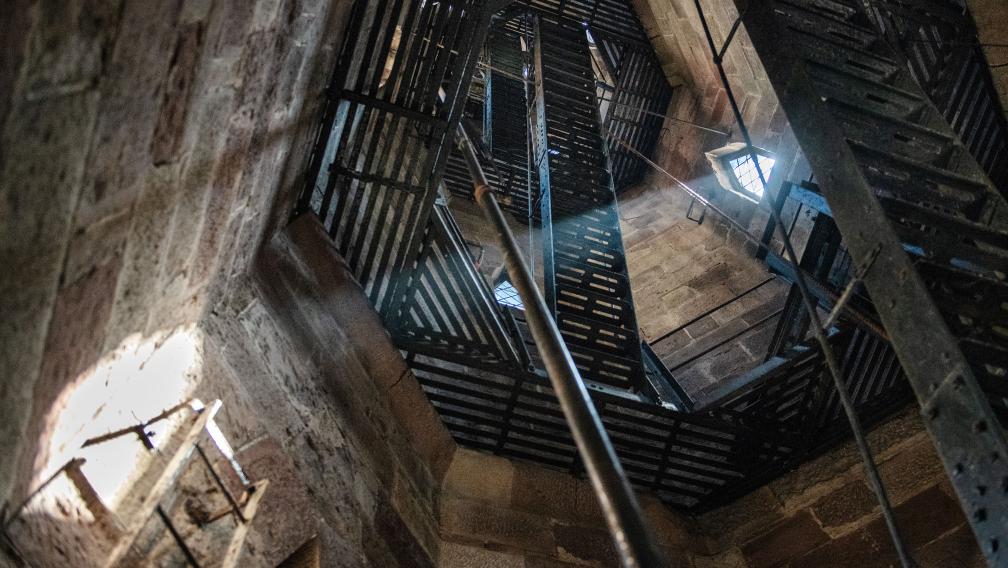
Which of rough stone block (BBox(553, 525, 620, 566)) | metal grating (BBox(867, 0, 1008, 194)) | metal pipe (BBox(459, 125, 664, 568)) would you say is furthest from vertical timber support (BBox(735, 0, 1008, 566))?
metal grating (BBox(867, 0, 1008, 194))

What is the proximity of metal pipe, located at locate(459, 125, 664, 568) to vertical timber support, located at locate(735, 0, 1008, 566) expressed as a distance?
6.15 feet

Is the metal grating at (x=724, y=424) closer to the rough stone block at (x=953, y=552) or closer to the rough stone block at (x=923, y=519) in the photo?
the rough stone block at (x=923, y=519)

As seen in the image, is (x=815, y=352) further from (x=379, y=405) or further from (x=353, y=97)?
(x=353, y=97)

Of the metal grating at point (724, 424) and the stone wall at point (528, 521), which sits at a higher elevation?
the metal grating at point (724, 424)

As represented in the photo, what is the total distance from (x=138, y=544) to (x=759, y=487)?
5011 millimetres

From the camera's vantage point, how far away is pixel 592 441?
1.72 meters

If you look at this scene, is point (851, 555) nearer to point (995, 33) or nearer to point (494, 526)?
point (494, 526)

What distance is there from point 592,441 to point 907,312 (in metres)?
2.42

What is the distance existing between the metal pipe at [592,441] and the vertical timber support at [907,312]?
187cm

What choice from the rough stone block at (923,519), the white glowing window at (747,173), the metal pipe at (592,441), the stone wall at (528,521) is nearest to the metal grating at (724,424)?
the stone wall at (528,521)

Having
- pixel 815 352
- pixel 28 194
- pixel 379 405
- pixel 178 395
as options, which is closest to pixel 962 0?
pixel 815 352

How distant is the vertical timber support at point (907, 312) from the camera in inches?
117

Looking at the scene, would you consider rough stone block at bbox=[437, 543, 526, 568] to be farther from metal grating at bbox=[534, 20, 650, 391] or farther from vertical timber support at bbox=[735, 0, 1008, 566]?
vertical timber support at bbox=[735, 0, 1008, 566]

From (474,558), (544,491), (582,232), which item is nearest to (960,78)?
(582,232)
